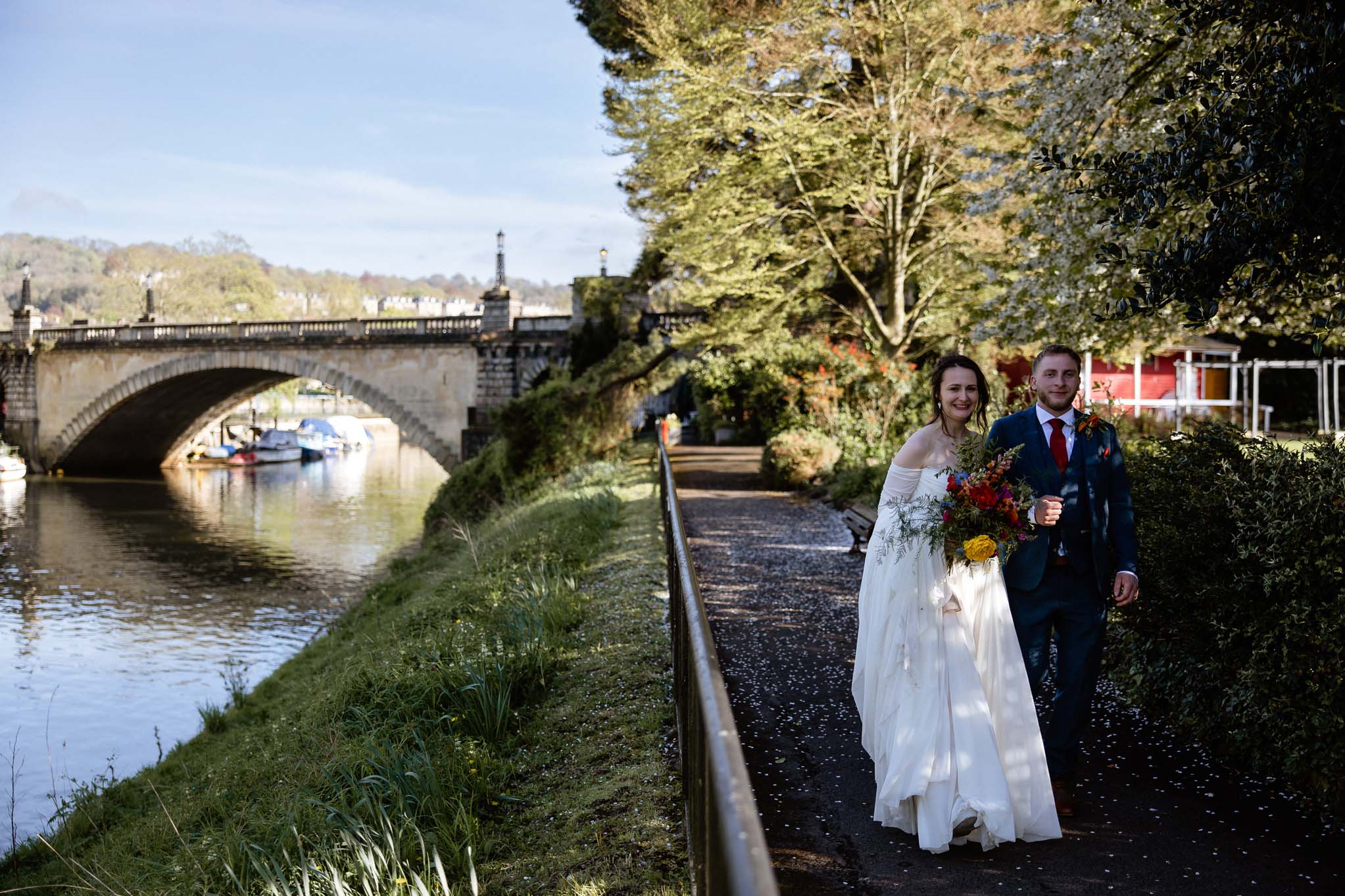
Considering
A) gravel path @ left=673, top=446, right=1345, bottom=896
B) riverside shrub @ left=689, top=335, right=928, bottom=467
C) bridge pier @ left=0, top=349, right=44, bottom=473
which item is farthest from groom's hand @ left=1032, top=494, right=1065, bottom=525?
bridge pier @ left=0, top=349, right=44, bottom=473

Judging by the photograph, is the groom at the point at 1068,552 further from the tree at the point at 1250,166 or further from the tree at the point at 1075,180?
the tree at the point at 1075,180

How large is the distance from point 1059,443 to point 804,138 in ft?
41.0

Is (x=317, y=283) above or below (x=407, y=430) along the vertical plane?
above

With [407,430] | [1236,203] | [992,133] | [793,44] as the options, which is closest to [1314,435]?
[1236,203]

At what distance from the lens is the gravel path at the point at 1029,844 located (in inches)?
141

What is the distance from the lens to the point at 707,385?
23.5 meters

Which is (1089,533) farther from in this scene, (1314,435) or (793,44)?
(793,44)

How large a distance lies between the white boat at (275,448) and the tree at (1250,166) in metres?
50.0

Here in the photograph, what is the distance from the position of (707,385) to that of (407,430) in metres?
16.6

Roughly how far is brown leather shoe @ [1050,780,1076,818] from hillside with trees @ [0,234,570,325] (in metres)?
35.0

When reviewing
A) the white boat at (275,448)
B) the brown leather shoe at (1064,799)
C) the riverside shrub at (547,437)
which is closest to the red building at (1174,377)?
the riverside shrub at (547,437)

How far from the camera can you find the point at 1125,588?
4090mm

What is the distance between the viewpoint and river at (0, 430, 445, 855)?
11.0m

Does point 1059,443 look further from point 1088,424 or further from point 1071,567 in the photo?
point 1071,567
